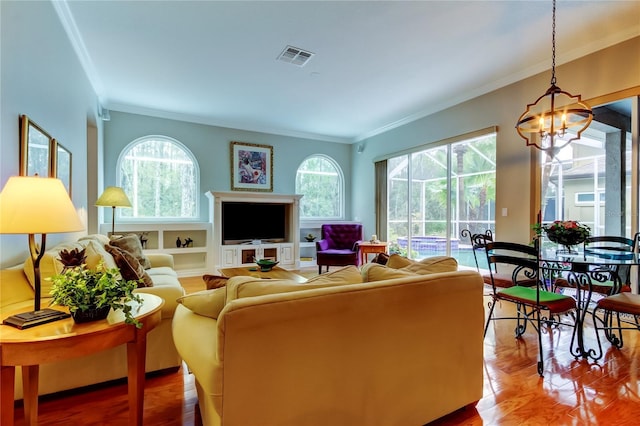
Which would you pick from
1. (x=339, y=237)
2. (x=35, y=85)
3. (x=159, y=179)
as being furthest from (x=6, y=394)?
(x=339, y=237)

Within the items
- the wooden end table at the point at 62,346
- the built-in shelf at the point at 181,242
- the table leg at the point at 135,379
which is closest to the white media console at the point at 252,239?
the built-in shelf at the point at 181,242

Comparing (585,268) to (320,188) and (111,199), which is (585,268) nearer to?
(111,199)

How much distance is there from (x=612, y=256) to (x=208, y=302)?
9.69 ft

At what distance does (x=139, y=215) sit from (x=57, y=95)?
3.02 metres

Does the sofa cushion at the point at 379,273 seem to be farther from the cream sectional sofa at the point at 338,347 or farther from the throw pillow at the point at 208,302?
the throw pillow at the point at 208,302

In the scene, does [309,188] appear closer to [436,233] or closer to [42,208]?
[436,233]

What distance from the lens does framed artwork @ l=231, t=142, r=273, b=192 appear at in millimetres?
5945

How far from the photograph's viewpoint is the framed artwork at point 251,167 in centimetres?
595

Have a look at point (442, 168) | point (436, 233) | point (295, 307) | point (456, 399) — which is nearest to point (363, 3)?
point (295, 307)

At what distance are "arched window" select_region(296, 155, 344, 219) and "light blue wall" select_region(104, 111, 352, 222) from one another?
154 mm

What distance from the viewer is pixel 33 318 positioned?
1305mm

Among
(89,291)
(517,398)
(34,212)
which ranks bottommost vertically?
(517,398)

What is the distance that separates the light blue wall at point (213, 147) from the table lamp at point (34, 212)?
4222 millimetres

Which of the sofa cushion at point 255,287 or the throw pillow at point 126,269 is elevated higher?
the sofa cushion at point 255,287
